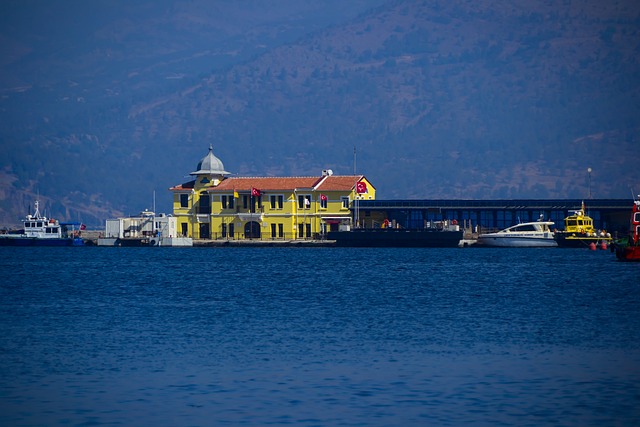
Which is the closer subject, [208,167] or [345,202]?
[345,202]

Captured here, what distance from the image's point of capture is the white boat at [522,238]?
11312 centimetres

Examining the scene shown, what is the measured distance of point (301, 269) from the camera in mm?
77375

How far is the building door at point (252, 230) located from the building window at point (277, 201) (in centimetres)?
298

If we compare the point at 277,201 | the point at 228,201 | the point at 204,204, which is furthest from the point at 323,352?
the point at 204,204

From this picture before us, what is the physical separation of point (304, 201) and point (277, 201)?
2.81 meters

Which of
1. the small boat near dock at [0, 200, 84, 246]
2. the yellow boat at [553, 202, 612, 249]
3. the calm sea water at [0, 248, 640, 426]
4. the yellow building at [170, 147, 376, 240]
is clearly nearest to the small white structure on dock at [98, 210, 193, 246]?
the yellow building at [170, 147, 376, 240]

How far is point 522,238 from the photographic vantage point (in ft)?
373

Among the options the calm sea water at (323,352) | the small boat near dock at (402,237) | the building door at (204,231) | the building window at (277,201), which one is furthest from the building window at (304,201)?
the calm sea water at (323,352)

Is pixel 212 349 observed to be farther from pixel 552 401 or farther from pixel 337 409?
pixel 552 401

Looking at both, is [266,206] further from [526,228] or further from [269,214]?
[526,228]

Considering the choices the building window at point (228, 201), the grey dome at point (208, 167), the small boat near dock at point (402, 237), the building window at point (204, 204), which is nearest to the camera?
the small boat near dock at point (402, 237)

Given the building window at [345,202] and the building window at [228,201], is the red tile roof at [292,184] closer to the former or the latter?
the building window at [228,201]

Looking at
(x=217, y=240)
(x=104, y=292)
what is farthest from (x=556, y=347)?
(x=217, y=240)

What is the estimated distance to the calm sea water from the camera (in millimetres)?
25344
